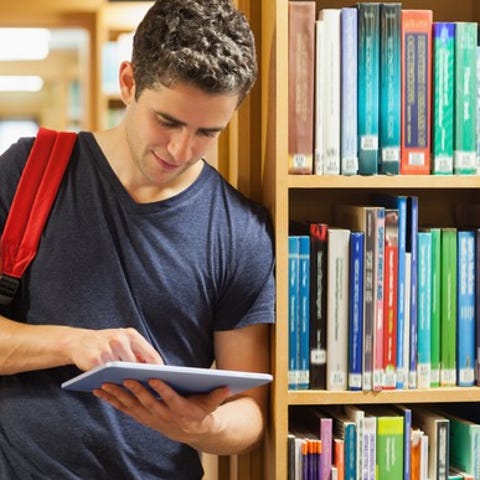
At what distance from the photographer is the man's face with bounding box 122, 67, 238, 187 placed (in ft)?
4.31

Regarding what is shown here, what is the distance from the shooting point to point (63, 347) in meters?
1.36

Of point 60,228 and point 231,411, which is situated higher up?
point 60,228

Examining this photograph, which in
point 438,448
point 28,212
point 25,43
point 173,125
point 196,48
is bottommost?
point 438,448

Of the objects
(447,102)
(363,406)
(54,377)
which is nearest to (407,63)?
(447,102)

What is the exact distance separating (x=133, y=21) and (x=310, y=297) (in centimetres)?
314

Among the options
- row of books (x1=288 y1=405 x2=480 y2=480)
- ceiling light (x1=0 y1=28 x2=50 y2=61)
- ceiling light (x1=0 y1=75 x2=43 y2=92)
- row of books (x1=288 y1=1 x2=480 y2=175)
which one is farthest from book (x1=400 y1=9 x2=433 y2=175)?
ceiling light (x1=0 y1=75 x2=43 y2=92)

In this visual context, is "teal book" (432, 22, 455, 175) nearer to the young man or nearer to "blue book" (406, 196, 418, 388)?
"blue book" (406, 196, 418, 388)

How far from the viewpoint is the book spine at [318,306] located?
1.48 m

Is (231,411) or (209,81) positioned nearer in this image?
(209,81)

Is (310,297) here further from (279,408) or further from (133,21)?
(133,21)

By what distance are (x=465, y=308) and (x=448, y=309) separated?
0.03 metres

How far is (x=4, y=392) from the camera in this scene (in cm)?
145

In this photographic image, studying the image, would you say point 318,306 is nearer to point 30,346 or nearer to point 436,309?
point 436,309

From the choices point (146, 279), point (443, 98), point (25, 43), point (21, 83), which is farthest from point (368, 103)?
point (21, 83)
